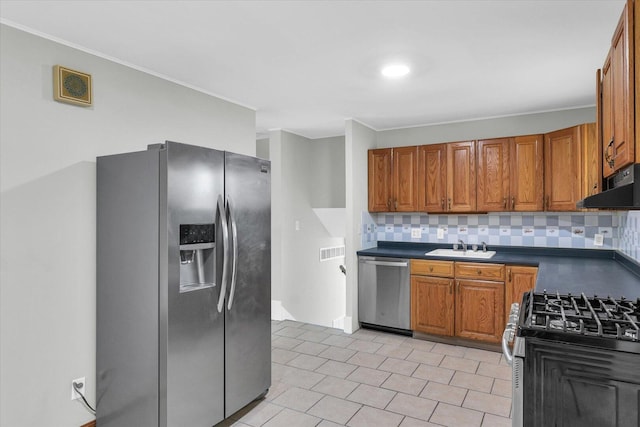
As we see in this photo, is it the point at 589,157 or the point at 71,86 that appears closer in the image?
the point at 71,86

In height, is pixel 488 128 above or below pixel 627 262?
above

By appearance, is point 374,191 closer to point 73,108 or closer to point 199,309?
point 199,309

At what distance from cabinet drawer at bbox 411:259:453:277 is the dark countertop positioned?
61mm

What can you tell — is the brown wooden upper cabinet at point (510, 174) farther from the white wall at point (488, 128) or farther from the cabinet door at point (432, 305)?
the cabinet door at point (432, 305)

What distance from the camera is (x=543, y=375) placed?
158 centimetres

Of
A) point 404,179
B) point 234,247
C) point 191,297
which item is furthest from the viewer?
point 404,179

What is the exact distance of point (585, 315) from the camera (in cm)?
176

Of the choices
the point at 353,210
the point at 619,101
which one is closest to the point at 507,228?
the point at 353,210

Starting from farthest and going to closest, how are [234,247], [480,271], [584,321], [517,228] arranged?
1. [517,228]
2. [480,271]
3. [234,247]
4. [584,321]

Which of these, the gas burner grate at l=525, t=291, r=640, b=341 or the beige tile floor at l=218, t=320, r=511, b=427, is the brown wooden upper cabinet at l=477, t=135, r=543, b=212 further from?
the gas burner grate at l=525, t=291, r=640, b=341

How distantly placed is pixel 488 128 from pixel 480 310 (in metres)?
1.96

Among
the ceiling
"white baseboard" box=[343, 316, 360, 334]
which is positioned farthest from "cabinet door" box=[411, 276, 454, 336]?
the ceiling

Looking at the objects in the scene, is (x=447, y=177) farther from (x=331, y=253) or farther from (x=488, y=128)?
(x=331, y=253)

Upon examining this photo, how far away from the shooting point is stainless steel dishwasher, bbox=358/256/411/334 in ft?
13.9
